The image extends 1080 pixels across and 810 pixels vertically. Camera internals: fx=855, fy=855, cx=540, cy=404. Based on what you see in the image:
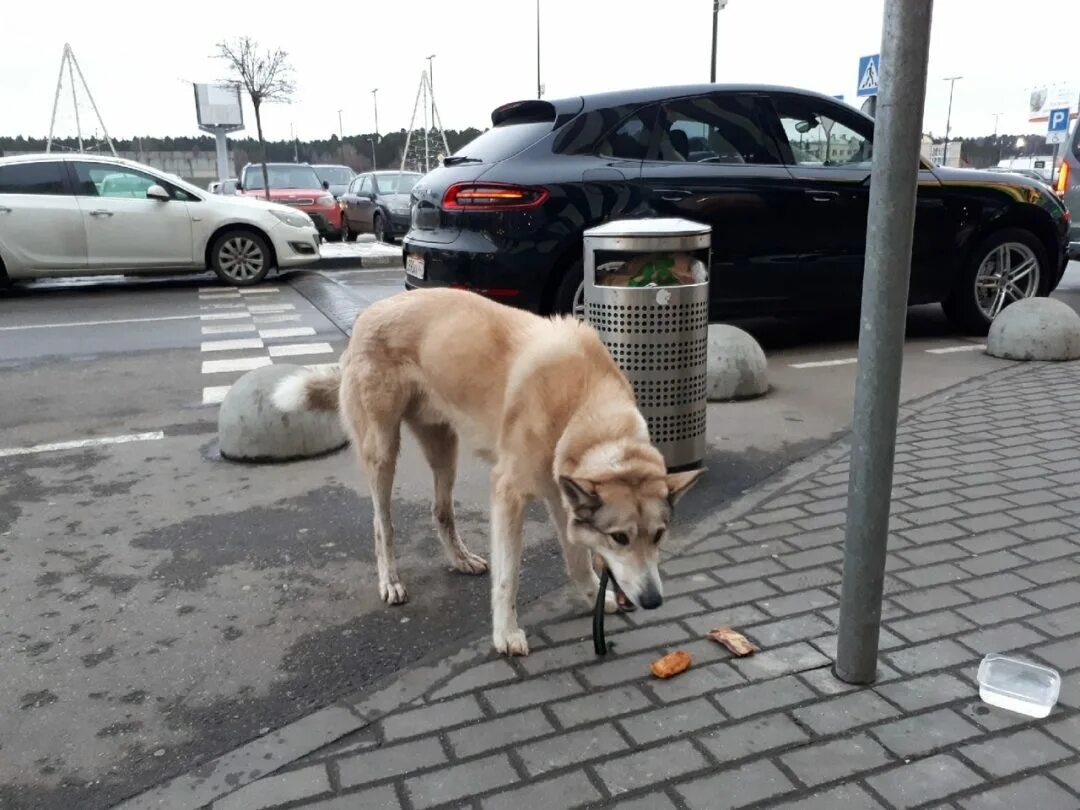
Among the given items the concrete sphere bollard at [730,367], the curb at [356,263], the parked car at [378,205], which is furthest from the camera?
the parked car at [378,205]

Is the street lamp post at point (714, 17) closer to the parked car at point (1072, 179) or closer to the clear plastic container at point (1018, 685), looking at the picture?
the parked car at point (1072, 179)

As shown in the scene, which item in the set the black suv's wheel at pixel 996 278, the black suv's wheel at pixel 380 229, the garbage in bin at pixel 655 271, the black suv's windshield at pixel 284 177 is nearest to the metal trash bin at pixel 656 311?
the garbage in bin at pixel 655 271

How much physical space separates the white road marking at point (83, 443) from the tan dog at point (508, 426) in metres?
2.14

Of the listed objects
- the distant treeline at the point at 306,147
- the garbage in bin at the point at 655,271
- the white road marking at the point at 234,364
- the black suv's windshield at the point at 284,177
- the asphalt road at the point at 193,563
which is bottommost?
the asphalt road at the point at 193,563

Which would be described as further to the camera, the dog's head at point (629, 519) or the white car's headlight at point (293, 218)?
the white car's headlight at point (293, 218)

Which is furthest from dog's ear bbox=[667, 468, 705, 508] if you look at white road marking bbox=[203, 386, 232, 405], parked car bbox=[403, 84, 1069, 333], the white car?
the white car

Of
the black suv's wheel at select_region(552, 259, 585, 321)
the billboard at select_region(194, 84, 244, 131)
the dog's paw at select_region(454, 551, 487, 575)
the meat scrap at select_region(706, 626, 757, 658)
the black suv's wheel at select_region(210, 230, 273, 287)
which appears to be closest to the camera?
the meat scrap at select_region(706, 626, 757, 658)

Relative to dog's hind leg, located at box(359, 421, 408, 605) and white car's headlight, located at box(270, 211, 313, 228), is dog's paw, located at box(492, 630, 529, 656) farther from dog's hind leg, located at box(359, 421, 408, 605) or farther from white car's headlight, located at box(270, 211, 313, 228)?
white car's headlight, located at box(270, 211, 313, 228)

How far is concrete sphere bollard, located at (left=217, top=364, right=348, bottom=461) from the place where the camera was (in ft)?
16.5

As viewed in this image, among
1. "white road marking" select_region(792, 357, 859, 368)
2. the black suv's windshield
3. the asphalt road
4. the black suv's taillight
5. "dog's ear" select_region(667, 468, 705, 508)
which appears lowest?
the asphalt road

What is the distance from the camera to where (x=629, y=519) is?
2.68m

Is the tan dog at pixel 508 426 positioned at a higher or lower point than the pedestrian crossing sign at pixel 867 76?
lower

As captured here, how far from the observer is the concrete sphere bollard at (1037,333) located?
7.12 meters

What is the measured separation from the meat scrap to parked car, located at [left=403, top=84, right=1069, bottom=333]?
3.62 meters
